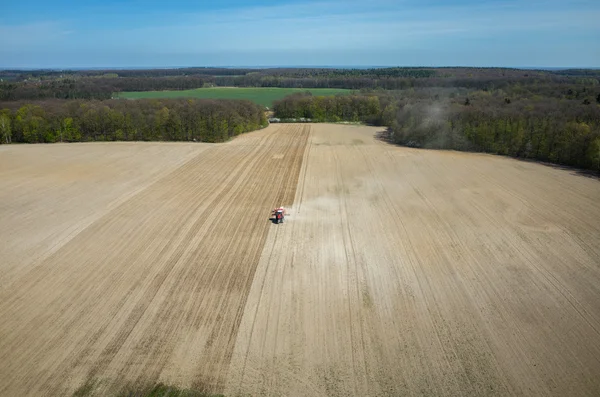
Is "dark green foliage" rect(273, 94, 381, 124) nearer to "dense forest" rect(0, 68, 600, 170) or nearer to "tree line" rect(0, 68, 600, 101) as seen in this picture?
"dense forest" rect(0, 68, 600, 170)

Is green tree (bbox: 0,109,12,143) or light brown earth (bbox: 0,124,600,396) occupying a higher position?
green tree (bbox: 0,109,12,143)

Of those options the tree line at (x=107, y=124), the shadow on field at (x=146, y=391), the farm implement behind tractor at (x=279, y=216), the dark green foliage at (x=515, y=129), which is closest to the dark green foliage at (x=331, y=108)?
the dark green foliage at (x=515, y=129)

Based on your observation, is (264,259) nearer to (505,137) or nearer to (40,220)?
(40,220)

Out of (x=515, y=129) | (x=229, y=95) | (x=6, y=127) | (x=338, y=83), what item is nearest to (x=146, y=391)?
(x=515, y=129)

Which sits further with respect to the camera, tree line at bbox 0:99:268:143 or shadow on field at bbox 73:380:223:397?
tree line at bbox 0:99:268:143

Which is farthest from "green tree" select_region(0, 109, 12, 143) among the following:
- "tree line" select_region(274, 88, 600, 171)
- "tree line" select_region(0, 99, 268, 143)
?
"tree line" select_region(274, 88, 600, 171)

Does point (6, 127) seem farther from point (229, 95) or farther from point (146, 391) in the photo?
point (229, 95)

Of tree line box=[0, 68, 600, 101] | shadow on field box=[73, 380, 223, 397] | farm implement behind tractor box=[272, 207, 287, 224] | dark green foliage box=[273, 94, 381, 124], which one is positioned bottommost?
shadow on field box=[73, 380, 223, 397]
